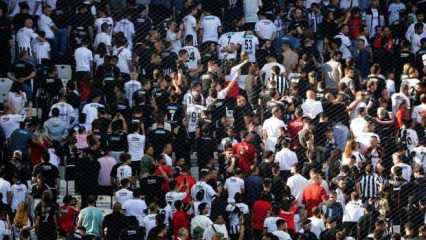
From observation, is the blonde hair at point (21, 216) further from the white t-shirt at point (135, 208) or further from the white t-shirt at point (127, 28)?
the white t-shirt at point (127, 28)

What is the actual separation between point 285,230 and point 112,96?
5241mm

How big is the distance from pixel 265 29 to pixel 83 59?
4129 millimetres

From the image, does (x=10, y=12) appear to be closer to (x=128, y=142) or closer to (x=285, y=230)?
(x=128, y=142)

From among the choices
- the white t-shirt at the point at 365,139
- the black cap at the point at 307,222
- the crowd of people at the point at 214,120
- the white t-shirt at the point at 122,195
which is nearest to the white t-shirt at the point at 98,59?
the crowd of people at the point at 214,120

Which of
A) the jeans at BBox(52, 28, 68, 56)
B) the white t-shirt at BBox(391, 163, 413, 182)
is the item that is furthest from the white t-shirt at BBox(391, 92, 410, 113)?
the jeans at BBox(52, 28, 68, 56)

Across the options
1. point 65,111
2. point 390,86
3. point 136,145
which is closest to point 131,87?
point 65,111

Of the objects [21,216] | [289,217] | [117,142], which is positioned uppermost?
[117,142]

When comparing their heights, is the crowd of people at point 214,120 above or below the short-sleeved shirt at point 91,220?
above

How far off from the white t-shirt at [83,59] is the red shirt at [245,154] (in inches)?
160

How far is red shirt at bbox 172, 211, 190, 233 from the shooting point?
1089 inches

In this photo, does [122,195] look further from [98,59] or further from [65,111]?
[98,59]

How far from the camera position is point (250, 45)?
111 ft

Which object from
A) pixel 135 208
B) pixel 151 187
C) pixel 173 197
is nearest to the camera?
pixel 135 208

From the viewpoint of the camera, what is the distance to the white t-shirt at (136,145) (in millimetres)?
29719
